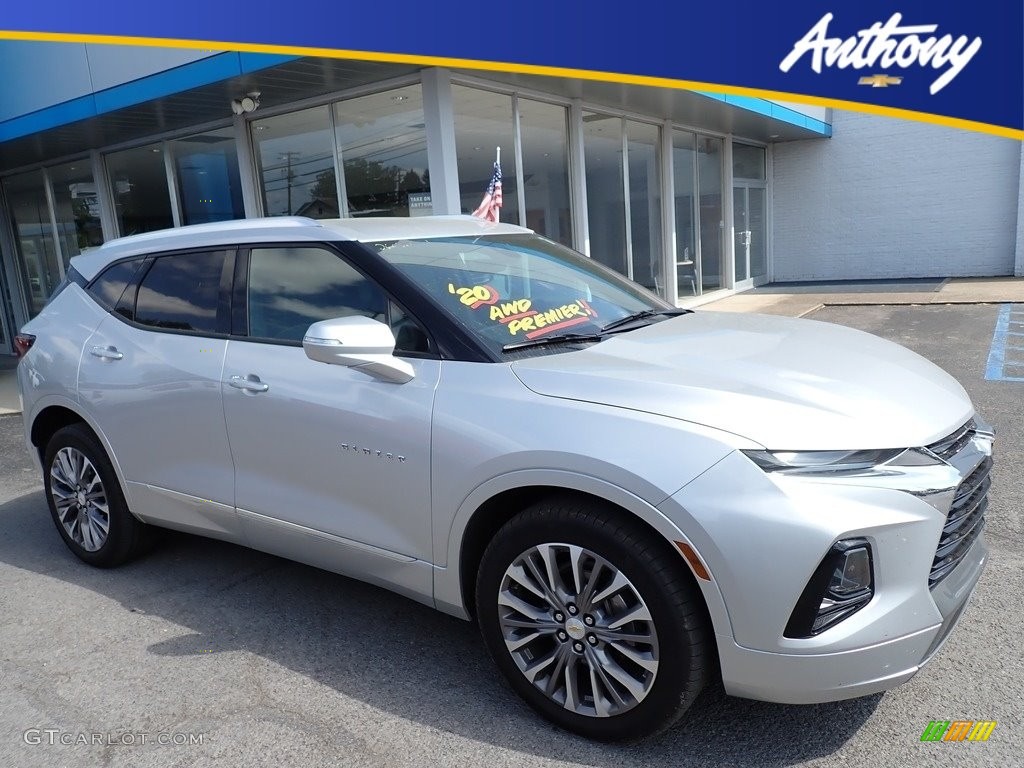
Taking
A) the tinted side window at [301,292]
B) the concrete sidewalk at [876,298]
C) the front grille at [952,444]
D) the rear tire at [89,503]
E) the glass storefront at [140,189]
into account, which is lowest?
the concrete sidewalk at [876,298]

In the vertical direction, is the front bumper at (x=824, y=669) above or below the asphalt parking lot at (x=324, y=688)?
above

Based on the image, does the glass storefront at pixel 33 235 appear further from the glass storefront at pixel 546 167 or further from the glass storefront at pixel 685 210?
the glass storefront at pixel 685 210

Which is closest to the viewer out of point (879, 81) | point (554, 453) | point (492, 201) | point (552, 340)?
point (554, 453)

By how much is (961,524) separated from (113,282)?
4006 millimetres

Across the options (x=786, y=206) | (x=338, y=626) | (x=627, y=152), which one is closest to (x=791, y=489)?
(x=338, y=626)

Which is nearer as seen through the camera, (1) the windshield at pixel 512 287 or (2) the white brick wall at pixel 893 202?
(1) the windshield at pixel 512 287

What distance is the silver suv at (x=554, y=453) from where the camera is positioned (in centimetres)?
219

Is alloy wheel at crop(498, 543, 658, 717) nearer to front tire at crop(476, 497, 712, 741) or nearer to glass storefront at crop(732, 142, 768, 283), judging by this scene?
front tire at crop(476, 497, 712, 741)

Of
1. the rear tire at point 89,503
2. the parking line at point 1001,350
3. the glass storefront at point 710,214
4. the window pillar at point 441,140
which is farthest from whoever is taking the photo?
the glass storefront at point 710,214

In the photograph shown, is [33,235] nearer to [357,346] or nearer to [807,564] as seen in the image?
[357,346]

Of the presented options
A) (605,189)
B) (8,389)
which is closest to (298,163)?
(605,189)

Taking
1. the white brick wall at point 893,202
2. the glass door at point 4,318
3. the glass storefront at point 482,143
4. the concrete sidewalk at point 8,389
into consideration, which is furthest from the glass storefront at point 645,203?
the glass door at point 4,318

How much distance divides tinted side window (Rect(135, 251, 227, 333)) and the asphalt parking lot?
133 centimetres

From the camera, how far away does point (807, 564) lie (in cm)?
211
